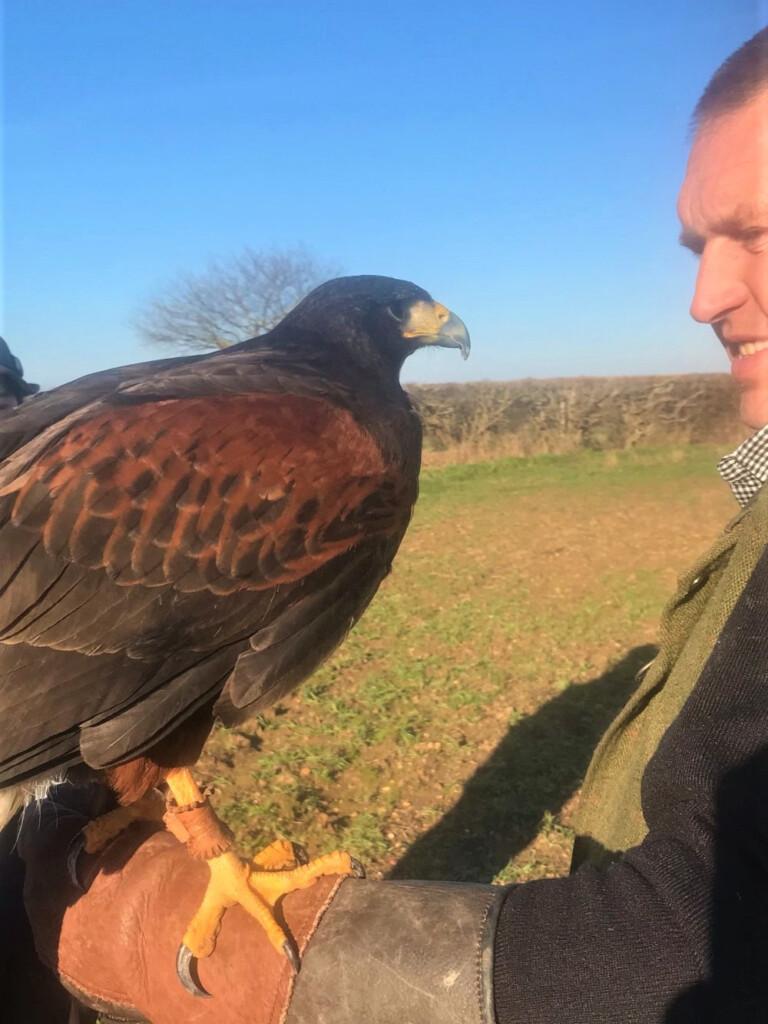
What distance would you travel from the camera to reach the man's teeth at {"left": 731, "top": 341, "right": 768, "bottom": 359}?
1805 millimetres

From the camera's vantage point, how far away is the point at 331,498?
1917 mm

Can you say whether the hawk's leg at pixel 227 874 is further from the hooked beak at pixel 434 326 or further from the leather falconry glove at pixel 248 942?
the hooked beak at pixel 434 326

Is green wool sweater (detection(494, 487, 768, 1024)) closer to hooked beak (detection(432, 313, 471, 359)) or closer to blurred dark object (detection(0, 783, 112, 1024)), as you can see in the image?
blurred dark object (detection(0, 783, 112, 1024))

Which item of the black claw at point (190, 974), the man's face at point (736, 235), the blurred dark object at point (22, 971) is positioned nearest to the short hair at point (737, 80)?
the man's face at point (736, 235)

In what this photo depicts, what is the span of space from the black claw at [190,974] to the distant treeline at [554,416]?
15.8 metres

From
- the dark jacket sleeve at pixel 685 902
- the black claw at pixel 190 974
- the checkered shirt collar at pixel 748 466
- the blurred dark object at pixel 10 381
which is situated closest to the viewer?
the dark jacket sleeve at pixel 685 902

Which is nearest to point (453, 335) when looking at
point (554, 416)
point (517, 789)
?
point (517, 789)

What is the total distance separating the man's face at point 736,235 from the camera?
1690 millimetres

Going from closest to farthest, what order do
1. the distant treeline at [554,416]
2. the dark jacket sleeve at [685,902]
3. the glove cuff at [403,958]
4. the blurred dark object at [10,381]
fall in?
the dark jacket sleeve at [685,902] → the glove cuff at [403,958] → the blurred dark object at [10,381] → the distant treeline at [554,416]

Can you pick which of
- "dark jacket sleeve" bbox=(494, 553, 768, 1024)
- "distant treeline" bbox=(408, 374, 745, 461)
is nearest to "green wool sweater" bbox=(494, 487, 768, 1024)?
"dark jacket sleeve" bbox=(494, 553, 768, 1024)

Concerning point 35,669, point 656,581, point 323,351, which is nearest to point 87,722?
point 35,669

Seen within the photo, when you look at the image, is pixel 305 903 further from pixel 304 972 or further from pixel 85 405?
pixel 85 405

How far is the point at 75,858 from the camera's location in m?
1.90

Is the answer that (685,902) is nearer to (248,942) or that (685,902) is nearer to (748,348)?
(248,942)
